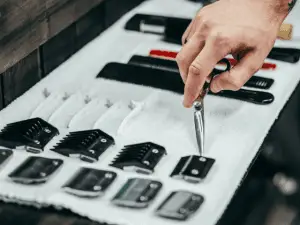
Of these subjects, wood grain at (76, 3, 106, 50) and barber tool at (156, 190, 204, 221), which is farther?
wood grain at (76, 3, 106, 50)

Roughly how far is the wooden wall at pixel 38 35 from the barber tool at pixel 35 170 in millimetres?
262

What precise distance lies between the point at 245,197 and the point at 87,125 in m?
0.28

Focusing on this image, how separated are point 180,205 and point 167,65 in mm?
442

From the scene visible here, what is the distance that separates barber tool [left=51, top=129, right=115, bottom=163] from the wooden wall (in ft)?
0.76

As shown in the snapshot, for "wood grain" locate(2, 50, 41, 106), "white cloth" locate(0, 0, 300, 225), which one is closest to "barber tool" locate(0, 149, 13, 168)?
"white cloth" locate(0, 0, 300, 225)

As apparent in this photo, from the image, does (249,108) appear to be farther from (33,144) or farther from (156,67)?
(33,144)

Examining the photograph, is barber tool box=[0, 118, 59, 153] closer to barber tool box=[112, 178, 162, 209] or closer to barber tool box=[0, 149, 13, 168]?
barber tool box=[0, 149, 13, 168]

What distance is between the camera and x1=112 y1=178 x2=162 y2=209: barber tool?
0.87 meters

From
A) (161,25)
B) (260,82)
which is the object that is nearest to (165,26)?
(161,25)

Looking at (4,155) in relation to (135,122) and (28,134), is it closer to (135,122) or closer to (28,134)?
(28,134)

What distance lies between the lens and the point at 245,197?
1.00 m

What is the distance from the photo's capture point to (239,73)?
1.01 meters

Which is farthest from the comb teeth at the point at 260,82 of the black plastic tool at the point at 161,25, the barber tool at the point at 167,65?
the black plastic tool at the point at 161,25

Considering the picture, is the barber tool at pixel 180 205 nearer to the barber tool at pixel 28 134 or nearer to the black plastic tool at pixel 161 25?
the barber tool at pixel 28 134
